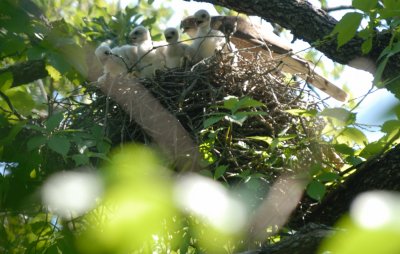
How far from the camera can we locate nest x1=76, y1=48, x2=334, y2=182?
379 centimetres

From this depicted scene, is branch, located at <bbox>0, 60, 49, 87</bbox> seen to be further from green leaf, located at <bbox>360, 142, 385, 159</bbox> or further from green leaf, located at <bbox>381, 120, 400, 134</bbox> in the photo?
green leaf, located at <bbox>381, 120, 400, 134</bbox>

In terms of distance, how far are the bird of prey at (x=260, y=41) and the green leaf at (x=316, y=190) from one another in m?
2.28

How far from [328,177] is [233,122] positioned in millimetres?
704

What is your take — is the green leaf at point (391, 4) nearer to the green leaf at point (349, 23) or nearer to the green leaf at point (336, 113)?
the green leaf at point (349, 23)

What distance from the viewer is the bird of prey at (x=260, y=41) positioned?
219 inches

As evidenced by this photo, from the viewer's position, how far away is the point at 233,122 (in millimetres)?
3633

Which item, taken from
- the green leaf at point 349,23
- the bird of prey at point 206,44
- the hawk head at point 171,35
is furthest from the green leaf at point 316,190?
the hawk head at point 171,35

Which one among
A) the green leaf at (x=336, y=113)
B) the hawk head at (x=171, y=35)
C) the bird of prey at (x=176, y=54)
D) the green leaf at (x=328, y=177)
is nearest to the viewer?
the green leaf at (x=336, y=113)

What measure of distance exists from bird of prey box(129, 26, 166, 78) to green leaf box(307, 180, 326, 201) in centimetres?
188

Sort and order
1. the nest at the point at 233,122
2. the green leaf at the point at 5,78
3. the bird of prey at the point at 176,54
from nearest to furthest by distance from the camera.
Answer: the green leaf at the point at 5,78
the nest at the point at 233,122
the bird of prey at the point at 176,54

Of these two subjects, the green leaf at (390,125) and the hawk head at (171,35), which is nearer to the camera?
the green leaf at (390,125)

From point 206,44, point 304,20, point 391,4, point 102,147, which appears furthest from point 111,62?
point 391,4

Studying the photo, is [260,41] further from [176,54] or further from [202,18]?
[176,54]

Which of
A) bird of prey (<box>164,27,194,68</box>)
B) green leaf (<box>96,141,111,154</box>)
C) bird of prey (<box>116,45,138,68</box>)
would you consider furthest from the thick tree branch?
green leaf (<box>96,141,111,154</box>)
